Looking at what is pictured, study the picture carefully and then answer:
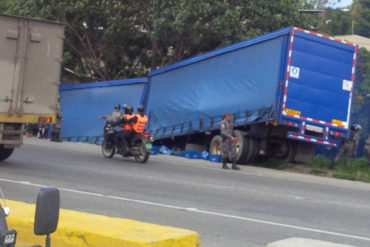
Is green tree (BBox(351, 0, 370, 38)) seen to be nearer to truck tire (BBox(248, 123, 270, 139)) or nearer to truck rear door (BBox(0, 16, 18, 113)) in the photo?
truck tire (BBox(248, 123, 270, 139))

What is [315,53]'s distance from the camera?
21234 mm

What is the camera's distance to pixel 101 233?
623 cm

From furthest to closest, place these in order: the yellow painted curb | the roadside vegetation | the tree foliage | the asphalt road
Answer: the tree foliage, the roadside vegetation, the asphalt road, the yellow painted curb

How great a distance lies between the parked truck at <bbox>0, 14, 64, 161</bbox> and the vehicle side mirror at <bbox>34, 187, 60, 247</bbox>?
11.3 metres

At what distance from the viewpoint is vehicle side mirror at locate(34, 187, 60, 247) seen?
4297 mm

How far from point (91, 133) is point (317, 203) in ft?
56.0

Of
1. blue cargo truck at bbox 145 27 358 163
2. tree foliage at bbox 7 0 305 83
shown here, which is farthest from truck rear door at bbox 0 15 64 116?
tree foliage at bbox 7 0 305 83

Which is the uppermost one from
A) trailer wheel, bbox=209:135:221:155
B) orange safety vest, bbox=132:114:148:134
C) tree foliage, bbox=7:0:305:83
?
tree foliage, bbox=7:0:305:83

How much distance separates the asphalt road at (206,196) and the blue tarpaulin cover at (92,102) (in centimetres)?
765

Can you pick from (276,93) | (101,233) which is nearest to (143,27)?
(276,93)

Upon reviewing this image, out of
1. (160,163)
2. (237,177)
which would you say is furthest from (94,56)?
(237,177)

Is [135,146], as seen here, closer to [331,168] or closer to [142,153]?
[142,153]

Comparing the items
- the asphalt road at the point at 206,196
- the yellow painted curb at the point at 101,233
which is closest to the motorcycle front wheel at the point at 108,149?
the asphalt road at the point at 206,196

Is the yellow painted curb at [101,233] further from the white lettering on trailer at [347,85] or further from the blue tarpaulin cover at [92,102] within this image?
the blue tarpaulin cover at [92,102]
